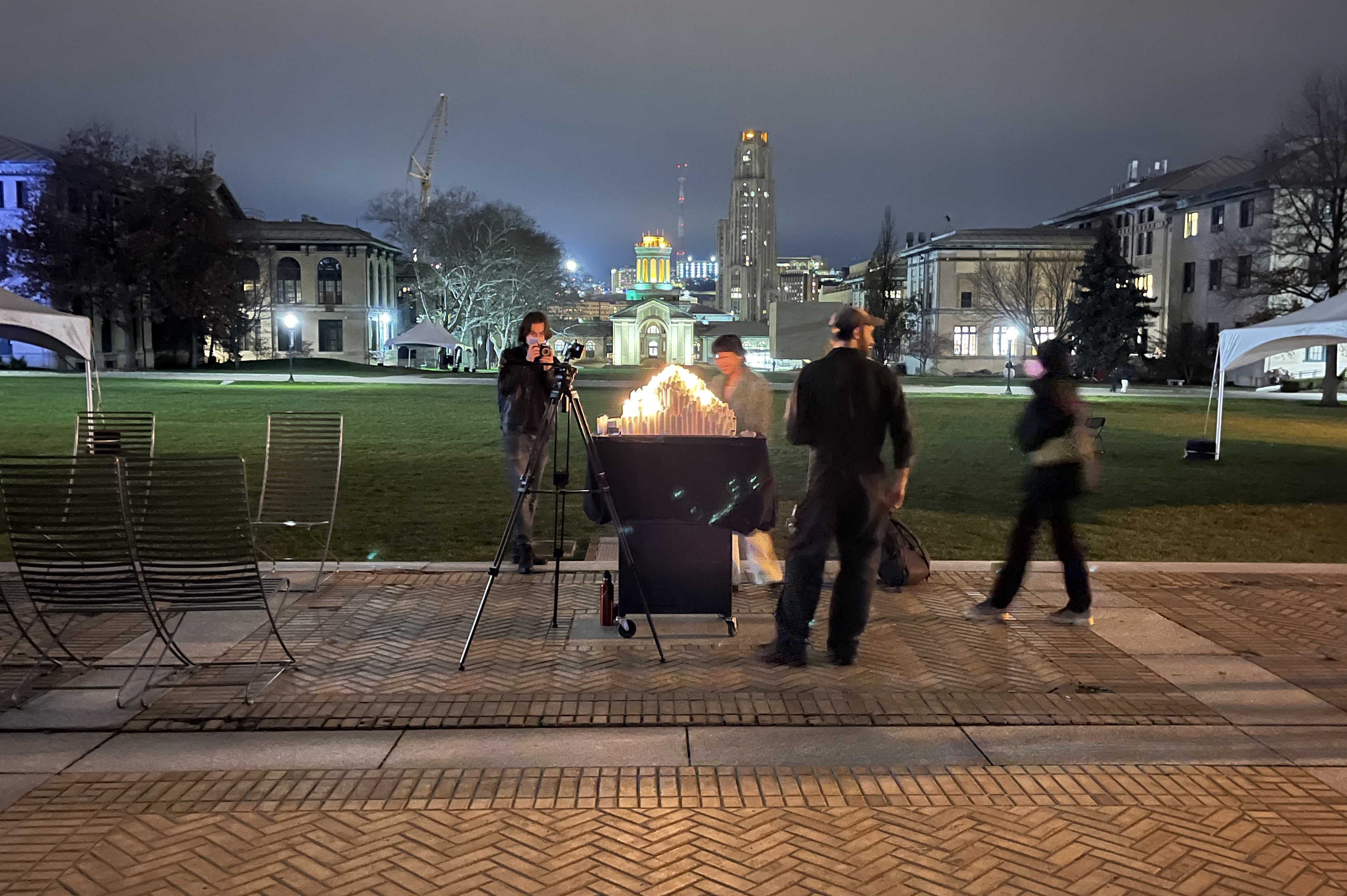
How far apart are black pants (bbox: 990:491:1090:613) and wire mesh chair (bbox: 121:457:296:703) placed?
473cm

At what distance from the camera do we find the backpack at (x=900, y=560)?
7.83 m

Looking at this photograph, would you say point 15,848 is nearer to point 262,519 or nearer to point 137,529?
point 137,529

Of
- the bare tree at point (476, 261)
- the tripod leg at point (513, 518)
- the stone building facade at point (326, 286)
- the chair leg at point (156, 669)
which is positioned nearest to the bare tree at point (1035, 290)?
the bare tree at point (476, 261)

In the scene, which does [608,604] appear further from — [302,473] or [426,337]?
[426,337]

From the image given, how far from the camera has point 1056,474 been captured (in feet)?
23.0

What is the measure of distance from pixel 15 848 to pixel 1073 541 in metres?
6.20

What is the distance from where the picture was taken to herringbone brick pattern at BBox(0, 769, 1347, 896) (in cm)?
367

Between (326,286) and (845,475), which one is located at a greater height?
(326,286)

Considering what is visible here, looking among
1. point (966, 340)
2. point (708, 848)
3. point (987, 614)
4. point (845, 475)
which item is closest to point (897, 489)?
point (845, 475)

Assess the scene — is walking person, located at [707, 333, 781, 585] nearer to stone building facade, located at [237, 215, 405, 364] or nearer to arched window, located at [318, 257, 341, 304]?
stone building facade, located at [237, 215, 405, 364]

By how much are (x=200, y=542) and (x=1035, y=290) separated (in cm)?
→ 6900

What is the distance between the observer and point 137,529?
18.5 ft

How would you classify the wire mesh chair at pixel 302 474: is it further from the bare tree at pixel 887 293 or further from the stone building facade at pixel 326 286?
the stone building facade at pixel 326 286

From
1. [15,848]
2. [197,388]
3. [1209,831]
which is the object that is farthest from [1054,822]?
[197,388]
